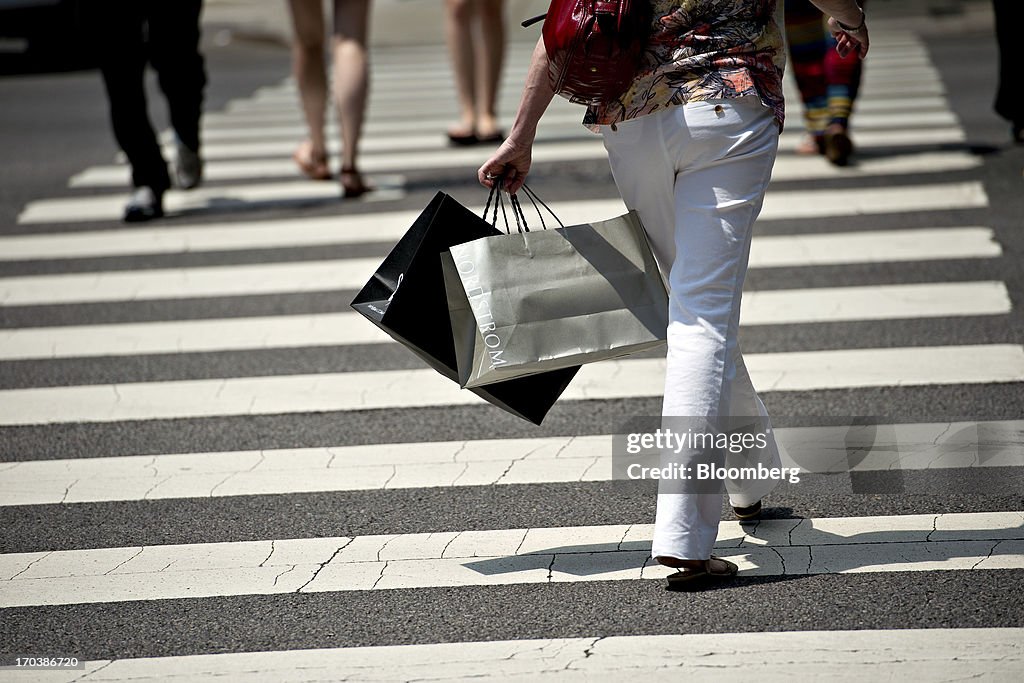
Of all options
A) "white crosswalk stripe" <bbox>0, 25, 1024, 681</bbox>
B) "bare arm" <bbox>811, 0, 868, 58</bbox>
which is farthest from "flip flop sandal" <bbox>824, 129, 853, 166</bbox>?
"bare arm" <bbox>811, 0, 868, 58</bbox>

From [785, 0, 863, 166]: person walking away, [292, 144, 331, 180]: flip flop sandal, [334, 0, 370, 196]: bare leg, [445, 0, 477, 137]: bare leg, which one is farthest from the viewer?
[445, 0, 477, 137]: bare leg

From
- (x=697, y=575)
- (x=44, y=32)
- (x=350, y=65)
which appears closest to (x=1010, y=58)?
(x=350, y=65)

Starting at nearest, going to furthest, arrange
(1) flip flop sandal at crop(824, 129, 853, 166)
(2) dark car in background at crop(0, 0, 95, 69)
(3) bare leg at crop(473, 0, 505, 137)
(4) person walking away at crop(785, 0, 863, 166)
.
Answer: (4) person walking away at crop(785, 0, 863, 166)
(1) flip flop sandal at crop(824, 129, 853, 166)
(3) bare leg at crop(473, 0, 505, 137)
(2) dark car in background at crop(0, 0, 95, 69)

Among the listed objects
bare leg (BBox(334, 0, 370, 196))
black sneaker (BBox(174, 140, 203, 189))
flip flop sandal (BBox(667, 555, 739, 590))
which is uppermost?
bare leg (BBox(334, 0, 370, 196))

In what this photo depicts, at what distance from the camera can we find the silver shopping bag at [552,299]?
3.15m

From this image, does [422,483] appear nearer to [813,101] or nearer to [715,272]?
[715,272]

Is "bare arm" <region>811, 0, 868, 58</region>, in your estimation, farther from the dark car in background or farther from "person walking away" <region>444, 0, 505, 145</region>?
the dark car in background

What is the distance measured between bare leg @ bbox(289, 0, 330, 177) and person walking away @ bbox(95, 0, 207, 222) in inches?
21.9

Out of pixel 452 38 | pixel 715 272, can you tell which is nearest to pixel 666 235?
pixel 715 272

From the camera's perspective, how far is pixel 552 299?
3178mm

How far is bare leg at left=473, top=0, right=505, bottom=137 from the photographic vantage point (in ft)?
27.2

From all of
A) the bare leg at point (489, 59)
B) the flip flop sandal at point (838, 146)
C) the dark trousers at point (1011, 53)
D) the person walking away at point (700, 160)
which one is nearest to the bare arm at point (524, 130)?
the person walking away at point (700, 160)

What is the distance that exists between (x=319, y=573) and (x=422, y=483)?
0.64 meters

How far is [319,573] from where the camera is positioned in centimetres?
338
